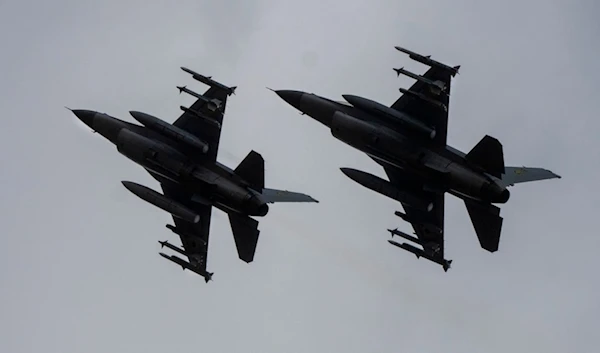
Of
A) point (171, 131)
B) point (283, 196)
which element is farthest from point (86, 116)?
point (283, 196)

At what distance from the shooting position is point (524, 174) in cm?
6881

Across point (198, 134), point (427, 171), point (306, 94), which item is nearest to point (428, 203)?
point (427, 171)

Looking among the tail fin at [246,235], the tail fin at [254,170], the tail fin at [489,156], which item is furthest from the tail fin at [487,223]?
the tail fin at [246,235]

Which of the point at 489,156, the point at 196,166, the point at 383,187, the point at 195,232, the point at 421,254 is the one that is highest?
the point at 489,156

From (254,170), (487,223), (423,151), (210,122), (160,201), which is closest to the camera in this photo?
(254,170)

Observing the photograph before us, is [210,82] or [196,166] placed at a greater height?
[210,82]

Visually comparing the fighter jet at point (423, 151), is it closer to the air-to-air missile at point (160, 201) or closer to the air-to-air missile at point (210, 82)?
the air-to-air missile at point (210, 82)

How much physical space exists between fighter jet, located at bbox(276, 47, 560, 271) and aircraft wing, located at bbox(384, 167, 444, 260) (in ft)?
0.39

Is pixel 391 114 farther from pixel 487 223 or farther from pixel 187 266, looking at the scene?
pixel 187 266

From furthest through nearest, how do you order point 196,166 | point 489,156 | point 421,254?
point 421,254
point 196,166
point 489,156

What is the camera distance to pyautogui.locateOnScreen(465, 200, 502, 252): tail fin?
6800 centimetres

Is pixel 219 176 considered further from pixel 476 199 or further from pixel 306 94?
pixel 476 199

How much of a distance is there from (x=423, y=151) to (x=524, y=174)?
239 inches

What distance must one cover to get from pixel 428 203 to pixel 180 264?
1538cm
